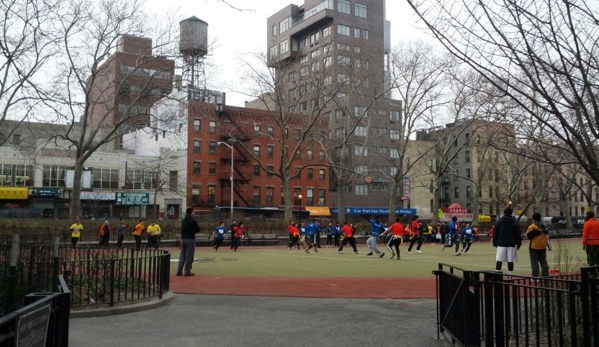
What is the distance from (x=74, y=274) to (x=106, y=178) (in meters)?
58.6

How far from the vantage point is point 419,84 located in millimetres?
47062

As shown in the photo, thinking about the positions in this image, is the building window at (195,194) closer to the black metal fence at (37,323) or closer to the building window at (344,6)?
the building window at (344,6)

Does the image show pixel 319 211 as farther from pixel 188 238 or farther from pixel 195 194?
pixel 188 238

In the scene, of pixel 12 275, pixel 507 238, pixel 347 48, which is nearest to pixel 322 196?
pixel 347 48

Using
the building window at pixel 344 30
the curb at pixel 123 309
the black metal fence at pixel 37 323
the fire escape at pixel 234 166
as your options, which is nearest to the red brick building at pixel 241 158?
the fire escape at pixel 234 166

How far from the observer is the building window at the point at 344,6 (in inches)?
3383

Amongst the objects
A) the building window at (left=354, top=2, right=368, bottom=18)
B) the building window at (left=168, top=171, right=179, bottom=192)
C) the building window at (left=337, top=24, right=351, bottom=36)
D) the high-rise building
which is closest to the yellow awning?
the high-rise building

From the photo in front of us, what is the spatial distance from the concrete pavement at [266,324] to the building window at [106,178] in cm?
5827

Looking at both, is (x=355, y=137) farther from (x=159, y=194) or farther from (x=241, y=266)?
(x=241, y=266)

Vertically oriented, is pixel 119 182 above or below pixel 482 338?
above

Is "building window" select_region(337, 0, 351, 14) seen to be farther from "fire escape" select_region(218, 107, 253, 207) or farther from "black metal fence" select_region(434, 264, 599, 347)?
"black metal fence" select_region(434, 264, 599, 347)

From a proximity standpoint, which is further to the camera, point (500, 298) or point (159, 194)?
point (159, 194)

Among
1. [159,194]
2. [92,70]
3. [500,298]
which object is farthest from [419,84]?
[500,298]

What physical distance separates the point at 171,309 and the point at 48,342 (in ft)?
19.6
